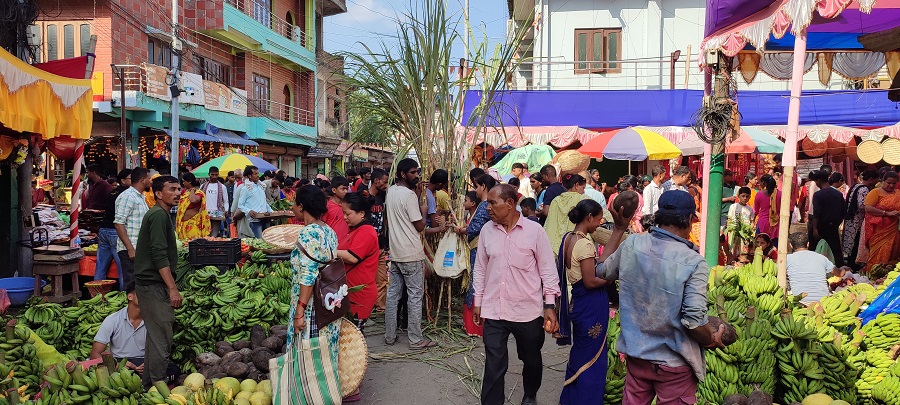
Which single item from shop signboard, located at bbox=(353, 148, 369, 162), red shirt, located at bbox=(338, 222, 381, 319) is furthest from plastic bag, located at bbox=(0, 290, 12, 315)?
shop signboard, located at bbox=(353, 148, 369, 162)

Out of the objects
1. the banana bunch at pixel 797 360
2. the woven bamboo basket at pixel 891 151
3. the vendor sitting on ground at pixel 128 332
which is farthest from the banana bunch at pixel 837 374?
the woven bamboo basket at pixel 891 151

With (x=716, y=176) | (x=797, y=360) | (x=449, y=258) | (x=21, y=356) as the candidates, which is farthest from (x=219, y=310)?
(x=716, y=176)

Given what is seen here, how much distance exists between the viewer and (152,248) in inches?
188

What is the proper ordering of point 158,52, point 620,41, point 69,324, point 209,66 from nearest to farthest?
point 69,324 < point 158,52 < point 620,41 < point 209,66

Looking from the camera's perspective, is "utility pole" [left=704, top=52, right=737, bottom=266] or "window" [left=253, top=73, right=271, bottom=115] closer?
"utility pole" [left=704, top=52, right=737, bottom=266]

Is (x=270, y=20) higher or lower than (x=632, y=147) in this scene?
higher

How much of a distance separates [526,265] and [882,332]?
9.16ft

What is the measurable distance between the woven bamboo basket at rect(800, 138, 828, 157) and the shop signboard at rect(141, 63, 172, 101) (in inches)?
683

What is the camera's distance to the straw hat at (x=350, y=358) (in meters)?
4.75

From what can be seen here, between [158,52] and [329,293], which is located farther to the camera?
[158,52]

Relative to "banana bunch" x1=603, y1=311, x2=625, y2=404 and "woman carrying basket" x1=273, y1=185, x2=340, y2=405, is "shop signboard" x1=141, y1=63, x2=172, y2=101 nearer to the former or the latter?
"woman carrying basket" x1=273, y1=185, x2=340, y2=405

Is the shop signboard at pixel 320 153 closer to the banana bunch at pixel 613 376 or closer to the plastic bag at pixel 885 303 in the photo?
the banana bunch at pixel 613 376

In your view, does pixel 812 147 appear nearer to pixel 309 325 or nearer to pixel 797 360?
pixel 797 360

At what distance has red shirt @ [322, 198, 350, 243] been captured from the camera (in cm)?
643
